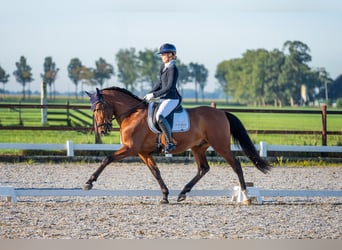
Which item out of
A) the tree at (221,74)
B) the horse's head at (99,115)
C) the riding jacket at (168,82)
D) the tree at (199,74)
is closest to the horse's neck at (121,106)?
the horse's head at (99,115)

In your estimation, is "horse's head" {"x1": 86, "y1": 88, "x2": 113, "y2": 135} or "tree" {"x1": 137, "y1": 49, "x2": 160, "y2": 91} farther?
"tree" {"x1": 137, "y1": 49, "x2": 160, "y2": 91}

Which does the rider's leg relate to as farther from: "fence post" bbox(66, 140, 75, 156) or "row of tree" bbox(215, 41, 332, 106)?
"row of tree" bbox(215, 41, 332, 106)

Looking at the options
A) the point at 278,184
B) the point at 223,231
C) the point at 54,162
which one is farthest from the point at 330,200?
the point at 54,162

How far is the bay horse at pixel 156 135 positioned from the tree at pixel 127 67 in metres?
83.0

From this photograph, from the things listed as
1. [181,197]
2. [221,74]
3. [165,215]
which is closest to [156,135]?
[181,197]

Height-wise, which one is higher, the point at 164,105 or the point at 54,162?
the point at 164,105

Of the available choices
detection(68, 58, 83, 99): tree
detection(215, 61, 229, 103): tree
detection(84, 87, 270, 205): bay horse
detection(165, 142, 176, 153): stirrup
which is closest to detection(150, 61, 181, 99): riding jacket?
detection(84, 87, 270, 205): bay horse

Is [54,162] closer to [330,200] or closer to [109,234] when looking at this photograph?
[330,200]

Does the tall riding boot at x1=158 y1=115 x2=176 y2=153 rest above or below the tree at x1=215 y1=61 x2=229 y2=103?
below

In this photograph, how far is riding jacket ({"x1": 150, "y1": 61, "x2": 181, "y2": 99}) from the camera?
32.0 feet

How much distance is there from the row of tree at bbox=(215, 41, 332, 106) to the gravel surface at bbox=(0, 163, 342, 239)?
77.1 metres

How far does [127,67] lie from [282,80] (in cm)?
2070

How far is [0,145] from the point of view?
53.4 ft

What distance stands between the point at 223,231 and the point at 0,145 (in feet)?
32.1
